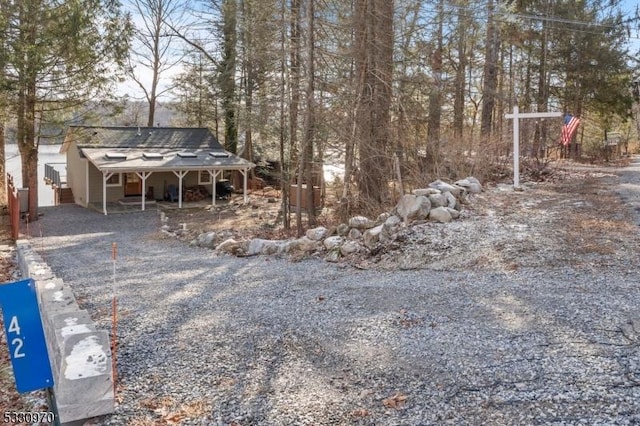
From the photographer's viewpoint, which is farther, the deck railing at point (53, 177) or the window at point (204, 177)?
the deck railing at point (53, 177)

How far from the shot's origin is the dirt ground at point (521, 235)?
692 cm

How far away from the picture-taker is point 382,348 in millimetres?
4387

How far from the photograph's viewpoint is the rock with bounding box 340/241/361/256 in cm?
864

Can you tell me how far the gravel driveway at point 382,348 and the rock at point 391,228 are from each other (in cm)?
112

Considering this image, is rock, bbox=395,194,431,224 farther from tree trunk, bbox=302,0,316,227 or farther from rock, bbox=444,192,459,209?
tree trunk, bbox=302,0,316,227

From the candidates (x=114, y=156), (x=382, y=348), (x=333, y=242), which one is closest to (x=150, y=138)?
(x=114, y=156)

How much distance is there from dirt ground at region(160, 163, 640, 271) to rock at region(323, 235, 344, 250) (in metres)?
0.64

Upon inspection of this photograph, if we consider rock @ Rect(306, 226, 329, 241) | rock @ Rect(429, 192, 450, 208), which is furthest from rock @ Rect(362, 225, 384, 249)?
rock @ Rect(306, 226, 329, 241)

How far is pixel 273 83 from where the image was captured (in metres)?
16.8

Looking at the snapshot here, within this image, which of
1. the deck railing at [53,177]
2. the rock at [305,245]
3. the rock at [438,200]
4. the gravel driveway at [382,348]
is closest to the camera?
the gravel driveway at [382,348]

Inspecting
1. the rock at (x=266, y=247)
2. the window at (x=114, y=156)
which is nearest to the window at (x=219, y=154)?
the window at (x=114, y=156)

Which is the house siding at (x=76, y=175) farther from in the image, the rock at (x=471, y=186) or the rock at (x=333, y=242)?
the rock at (x=471, y=186)

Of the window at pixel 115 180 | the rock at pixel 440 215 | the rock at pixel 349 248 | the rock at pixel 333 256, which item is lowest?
the rock at pixel 333 256

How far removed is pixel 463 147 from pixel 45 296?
10.6 metres
